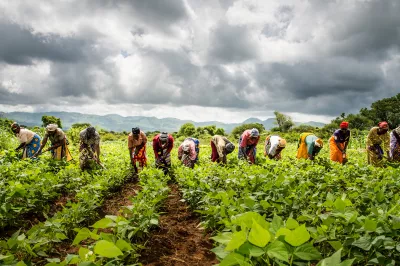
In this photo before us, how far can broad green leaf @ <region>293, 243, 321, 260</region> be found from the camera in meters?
1.40

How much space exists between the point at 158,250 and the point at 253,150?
6.99 meters

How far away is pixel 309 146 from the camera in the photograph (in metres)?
9.73

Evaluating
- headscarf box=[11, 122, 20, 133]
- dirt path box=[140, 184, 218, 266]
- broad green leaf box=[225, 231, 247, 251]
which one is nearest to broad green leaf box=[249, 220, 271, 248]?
broad green leaf box=[225, 231, 247, 251]

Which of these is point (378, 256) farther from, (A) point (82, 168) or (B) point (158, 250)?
(A) point (82, 168)

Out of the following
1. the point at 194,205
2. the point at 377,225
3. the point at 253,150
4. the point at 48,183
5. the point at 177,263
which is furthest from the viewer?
the point at 253,150

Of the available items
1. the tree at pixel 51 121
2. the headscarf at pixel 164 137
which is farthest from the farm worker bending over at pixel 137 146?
the tree at pixel 51 121

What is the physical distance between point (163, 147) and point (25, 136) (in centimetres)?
433

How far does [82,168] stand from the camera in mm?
8648

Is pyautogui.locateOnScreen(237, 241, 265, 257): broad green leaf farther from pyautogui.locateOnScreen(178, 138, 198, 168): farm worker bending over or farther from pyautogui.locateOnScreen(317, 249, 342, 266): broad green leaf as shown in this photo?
pyautogui.locateOnScreen(178, 138, 198, 168): farm worker bending over

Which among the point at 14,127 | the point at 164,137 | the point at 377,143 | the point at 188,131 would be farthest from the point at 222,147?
the point at 188,131

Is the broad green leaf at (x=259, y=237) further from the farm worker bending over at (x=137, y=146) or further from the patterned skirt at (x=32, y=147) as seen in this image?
the patterned skirt at (x=32, y=147)

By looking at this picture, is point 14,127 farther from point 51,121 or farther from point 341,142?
point 51,121

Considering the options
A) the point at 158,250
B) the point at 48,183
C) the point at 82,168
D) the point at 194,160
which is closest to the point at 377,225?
the point at 158,250

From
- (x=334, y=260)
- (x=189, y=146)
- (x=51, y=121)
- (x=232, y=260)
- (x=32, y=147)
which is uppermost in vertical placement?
(x=334, y=260)
